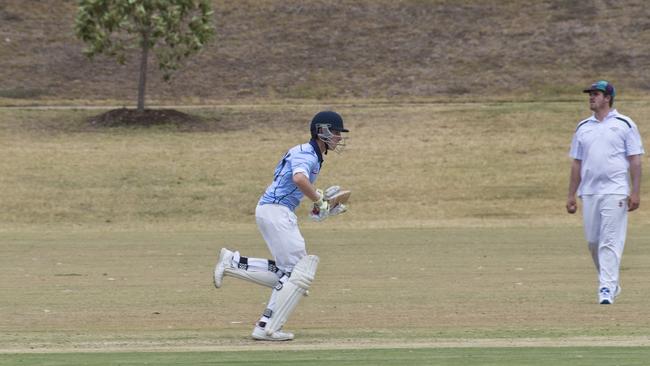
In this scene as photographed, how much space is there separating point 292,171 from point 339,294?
3.88m

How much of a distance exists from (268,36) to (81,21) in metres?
12.3

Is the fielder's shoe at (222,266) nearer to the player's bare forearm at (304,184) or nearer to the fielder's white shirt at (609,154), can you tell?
the player's bare forearm at (304,184)

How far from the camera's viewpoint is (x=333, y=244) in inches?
813

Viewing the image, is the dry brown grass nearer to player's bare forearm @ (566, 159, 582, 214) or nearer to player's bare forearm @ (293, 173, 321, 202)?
player's bare forearm @ (566, 159, 582, 214)

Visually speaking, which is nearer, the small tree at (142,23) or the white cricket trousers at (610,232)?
the white cricket trousers at (610,232)

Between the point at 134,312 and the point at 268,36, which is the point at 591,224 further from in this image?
the point at 268,36

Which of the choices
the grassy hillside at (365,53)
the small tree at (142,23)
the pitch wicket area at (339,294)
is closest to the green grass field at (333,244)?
the pitch wicket area at (339,294)

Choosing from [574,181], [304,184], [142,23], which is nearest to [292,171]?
[304,184]

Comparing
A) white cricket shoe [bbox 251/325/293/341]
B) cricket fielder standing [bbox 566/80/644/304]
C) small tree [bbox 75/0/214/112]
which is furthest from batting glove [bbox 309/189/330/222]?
small tree [bbox 75/0/214/112]

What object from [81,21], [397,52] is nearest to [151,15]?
[81,21]

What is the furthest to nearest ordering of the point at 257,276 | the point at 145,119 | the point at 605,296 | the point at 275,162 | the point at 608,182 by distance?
the point at 145,119 < the point at 275,162 < the point at 608,182 < the point at 605,296 < the point at 257,276

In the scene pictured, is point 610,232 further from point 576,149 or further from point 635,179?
point 576,149

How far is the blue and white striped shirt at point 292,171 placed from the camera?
32.7 ft

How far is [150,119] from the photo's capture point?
3703 centimetres
